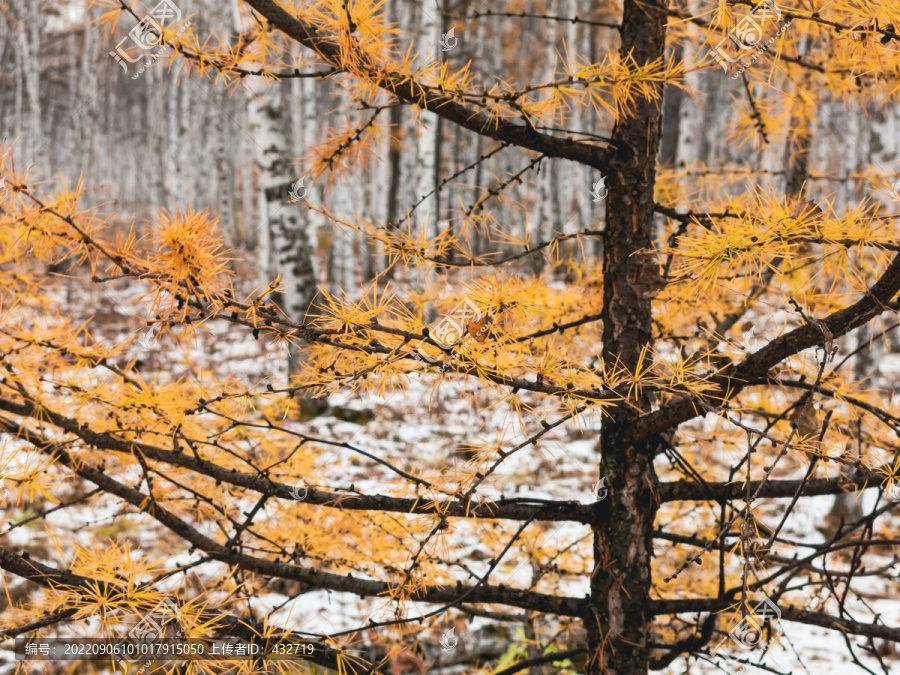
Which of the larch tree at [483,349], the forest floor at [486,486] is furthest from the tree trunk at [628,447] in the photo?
the forest floor at [486,486]

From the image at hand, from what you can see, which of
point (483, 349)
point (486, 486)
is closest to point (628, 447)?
point (486, 486)

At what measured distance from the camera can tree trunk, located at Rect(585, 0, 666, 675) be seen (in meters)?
1.49

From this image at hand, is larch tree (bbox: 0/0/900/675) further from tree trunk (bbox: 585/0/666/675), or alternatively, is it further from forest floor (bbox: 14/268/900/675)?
forest floor (bbox: 14/268/900/675)

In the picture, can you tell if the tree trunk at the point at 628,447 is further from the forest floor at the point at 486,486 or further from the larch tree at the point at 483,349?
the forest floor at the point at 486,486

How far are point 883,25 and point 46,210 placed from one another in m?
1.63

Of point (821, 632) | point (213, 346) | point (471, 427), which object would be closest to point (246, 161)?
point (213, 346)

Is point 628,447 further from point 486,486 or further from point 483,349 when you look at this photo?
point 483,349

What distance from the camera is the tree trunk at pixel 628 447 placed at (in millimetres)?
1489

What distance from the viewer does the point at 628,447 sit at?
4.85ft

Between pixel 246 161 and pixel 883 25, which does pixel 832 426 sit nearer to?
pixel 883 25

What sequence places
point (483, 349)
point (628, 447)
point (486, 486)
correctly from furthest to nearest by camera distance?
point (628, 447), point (486, 486), point (483, 349)

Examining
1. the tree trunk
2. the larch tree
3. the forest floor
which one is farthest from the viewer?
the forest floor

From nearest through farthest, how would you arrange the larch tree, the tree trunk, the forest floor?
the larch tree, the tree trunk, the forest floor

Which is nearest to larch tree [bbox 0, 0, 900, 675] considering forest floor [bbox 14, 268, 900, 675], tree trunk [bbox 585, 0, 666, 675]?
tree trunk [bbox 585, 0, 666, 675]
